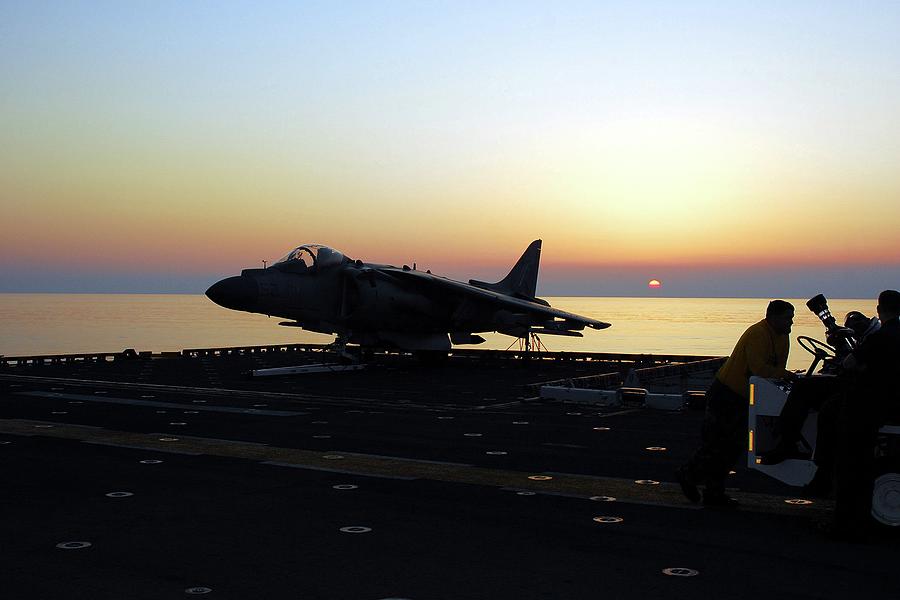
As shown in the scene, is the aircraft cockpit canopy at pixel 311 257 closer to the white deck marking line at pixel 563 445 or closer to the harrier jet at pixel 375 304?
the harrier jet at pixel 375 304

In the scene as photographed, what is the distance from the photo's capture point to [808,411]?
819cm

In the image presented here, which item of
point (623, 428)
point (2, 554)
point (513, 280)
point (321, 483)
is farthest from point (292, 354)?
point (2, 554)

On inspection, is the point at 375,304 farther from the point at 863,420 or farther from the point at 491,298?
the point at 863,420

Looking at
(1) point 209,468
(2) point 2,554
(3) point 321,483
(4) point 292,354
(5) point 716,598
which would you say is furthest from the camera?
(4) point 292,354

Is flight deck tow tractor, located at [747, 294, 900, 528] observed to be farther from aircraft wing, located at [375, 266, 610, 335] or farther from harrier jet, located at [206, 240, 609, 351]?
aircraft wing, located at [375, 266, 610, 335]

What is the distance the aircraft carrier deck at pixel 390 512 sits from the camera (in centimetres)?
610

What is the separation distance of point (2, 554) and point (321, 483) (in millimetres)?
3746

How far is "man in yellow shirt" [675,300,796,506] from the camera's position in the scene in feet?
28.6

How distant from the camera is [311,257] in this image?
28656 millimetres

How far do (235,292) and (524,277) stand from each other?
17322 mm

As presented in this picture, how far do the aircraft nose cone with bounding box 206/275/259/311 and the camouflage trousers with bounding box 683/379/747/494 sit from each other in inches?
778

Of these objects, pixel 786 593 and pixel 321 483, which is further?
pixel 321 483

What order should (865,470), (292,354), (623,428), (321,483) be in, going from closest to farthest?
1. (865,470)
2. (321,483)
3. (623,428)
4. (292,354)

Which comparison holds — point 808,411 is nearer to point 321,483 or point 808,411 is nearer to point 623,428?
point 321,483
